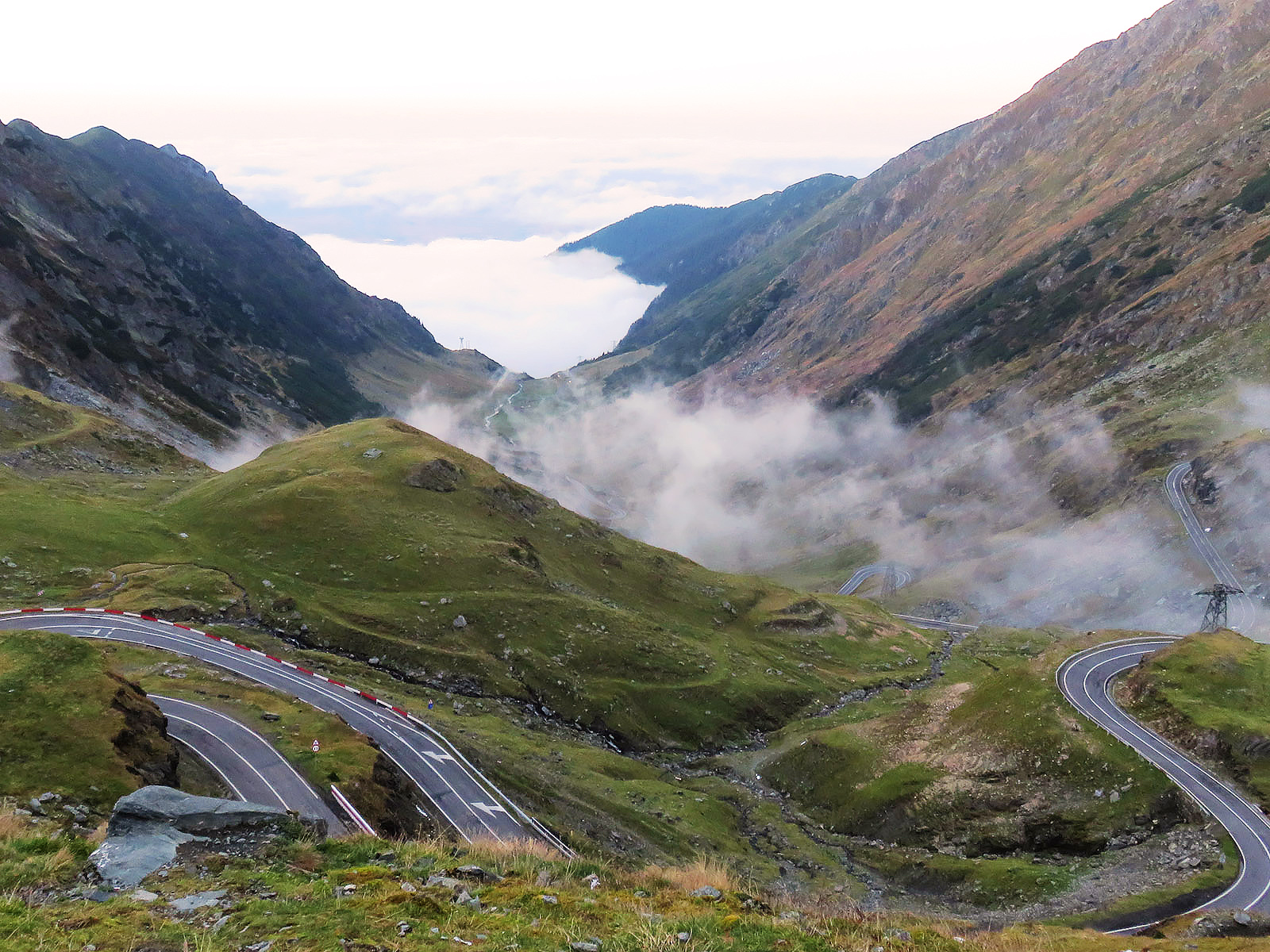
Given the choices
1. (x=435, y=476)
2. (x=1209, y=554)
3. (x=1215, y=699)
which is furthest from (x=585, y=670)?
(x=1209, y=554)

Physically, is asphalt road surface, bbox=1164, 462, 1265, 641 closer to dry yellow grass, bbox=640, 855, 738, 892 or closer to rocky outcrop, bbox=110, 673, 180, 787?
dry yellow grass, bbox=640, 855, 738, 892

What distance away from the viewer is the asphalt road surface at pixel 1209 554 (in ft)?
481

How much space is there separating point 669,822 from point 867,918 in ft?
155

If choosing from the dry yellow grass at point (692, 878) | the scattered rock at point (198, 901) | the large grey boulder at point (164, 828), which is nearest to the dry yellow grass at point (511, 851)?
the dry yellow grass at point (692, 878)

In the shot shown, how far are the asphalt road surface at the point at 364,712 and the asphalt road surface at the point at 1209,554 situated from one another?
147 m

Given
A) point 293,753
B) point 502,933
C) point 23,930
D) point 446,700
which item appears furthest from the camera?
point 446,700

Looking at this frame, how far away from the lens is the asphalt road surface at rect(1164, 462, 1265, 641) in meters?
147

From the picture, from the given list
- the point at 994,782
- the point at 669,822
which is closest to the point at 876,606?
the point at 994,782

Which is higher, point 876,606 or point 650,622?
point 650,622

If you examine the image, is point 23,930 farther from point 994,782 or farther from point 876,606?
point 876,606

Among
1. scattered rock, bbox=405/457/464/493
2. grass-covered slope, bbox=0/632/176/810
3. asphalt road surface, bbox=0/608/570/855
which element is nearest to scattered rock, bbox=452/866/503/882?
grass-covered slope, bbox=0/632/176/810

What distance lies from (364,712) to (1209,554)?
177m

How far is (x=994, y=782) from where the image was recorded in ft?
234

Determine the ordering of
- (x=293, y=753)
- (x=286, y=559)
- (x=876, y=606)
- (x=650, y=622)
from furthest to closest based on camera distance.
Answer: (x=876, y=606) → (x=650, y=622) → (x=286, y=559) → (x=293, y=753)
